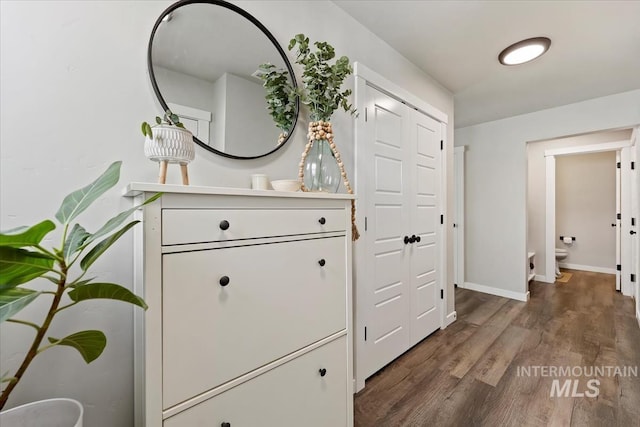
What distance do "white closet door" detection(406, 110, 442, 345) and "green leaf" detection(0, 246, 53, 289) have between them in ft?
7.28

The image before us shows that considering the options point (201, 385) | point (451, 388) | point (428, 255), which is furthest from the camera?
point (428, 255)

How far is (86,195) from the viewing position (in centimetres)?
63

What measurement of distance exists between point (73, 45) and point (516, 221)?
440 centimetres

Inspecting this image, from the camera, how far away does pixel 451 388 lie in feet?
5.97

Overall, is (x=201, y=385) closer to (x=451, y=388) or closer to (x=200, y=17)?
(x=200, y=17)

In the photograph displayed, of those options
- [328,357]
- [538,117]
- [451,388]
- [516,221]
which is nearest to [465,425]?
[451,388]

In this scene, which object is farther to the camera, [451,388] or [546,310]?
[546,310]

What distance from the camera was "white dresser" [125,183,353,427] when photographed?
0.75m

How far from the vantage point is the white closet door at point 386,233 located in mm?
1963

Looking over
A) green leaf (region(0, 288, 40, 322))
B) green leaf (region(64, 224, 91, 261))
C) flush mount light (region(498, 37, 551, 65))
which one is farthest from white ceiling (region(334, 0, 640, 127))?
green leaf (region(0, 288, 40, 322))

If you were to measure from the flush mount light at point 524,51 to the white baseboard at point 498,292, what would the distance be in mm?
2789

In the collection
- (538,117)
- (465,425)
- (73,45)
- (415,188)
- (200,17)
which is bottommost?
(465,425)

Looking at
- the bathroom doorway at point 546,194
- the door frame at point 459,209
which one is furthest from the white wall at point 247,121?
the bathroom doorway at point 546,194

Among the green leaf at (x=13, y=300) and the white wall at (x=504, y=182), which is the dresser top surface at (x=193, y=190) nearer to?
the green leaf at (x=13, y=300)
